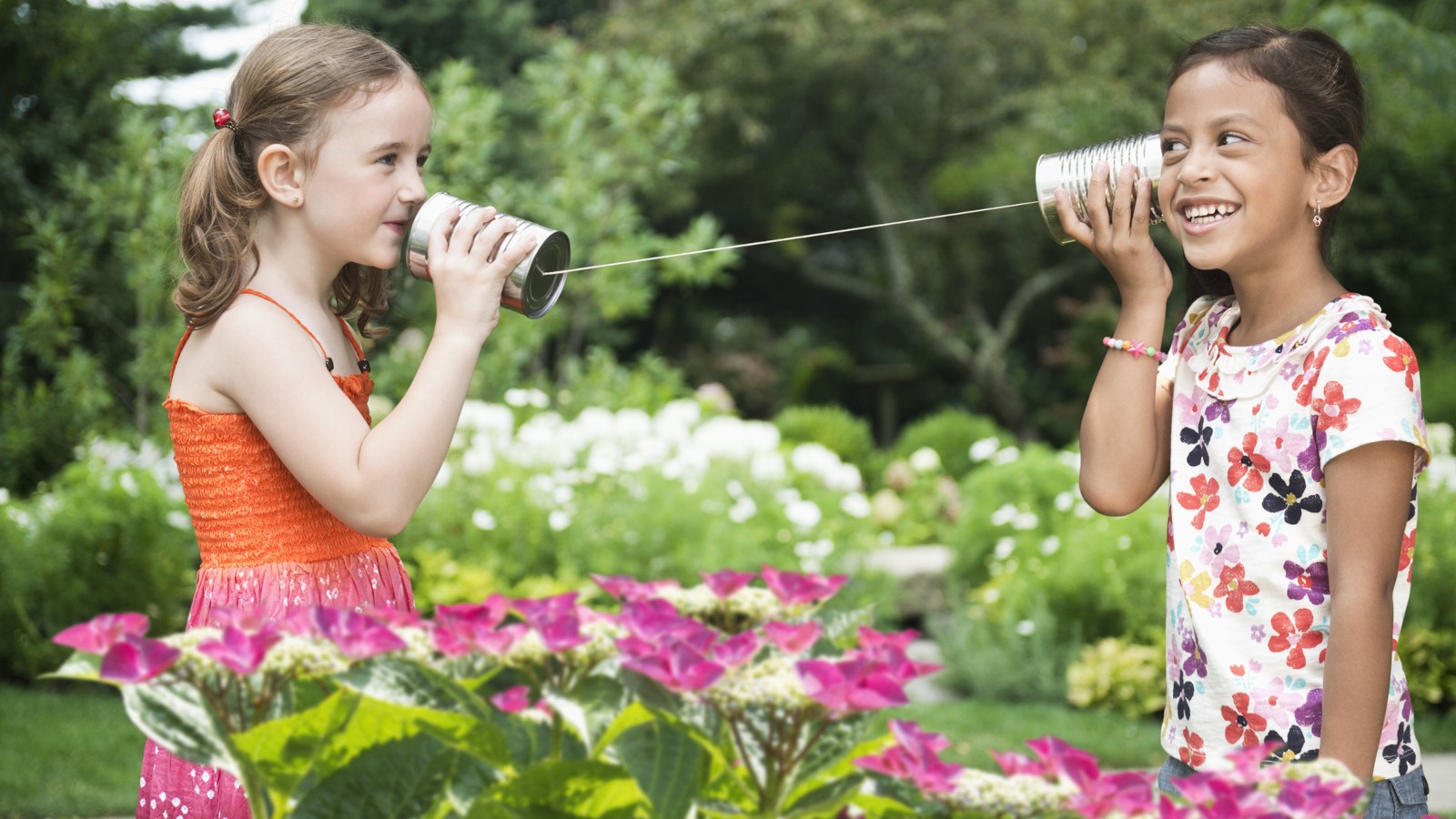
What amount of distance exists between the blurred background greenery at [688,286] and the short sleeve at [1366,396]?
21.4 inches

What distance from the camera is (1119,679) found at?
15.4ft

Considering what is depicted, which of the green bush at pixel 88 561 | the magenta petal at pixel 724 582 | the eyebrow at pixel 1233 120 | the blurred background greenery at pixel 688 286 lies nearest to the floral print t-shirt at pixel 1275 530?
the eyebrow at pixel 1233 120

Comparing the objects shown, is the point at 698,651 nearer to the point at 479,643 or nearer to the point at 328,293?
the point at 479,643

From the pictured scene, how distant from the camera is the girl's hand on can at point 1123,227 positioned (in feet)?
5.05

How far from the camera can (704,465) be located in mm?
5492

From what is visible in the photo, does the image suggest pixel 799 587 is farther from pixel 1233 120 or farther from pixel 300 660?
pixel 1233 120

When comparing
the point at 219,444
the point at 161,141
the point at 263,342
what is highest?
the point at 161,141

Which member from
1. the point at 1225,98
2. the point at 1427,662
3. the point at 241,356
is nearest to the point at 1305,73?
the point at 1225,98

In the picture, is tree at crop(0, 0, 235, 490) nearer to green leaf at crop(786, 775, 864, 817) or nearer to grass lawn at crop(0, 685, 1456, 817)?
grass lawn at crop(0, 685, 1456, 817)

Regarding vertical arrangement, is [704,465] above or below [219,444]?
below

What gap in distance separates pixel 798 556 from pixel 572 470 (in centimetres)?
99

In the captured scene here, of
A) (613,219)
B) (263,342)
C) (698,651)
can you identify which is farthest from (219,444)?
(613,219)

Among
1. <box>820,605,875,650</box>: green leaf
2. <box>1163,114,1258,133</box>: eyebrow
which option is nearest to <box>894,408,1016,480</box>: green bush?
<box>1163,114,1258,133</box>: eyebrow

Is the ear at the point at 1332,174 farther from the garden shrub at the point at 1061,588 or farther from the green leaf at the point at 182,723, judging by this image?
the garden shrub at the point at 1061,588
